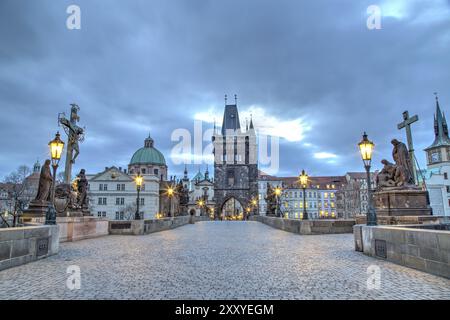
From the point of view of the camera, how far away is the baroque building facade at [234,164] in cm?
7938

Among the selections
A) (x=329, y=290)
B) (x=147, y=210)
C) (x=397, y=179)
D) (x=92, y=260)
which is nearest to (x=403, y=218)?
(x=397, y=179)

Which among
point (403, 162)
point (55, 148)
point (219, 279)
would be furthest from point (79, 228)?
point (403, 162)

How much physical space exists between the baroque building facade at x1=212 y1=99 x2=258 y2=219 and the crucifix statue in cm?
5884

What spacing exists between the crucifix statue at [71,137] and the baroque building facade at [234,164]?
193ft

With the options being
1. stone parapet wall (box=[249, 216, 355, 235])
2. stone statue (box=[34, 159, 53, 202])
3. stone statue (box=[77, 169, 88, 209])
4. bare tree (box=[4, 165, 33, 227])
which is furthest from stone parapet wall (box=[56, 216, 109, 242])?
bare tree (box=[4, 165, 33, 227])

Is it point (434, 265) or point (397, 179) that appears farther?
point (397, 179)

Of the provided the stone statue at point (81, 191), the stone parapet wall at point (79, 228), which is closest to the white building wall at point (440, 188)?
the stone parapet wall at point (79, 228)

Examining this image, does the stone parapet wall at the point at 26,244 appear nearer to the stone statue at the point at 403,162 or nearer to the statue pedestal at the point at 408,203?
the statue pedestal at the point at 408,203

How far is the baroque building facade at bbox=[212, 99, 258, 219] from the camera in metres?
A: 79.4

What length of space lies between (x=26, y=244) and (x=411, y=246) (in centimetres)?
948

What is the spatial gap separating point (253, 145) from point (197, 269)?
81.8 metres

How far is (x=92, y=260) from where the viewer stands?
7914 millimetres

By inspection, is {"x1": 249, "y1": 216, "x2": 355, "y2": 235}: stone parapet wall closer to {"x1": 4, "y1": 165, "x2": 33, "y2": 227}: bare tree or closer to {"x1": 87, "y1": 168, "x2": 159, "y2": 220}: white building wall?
{"x1": 4, "y1": 165, "x2": 33, "y2": 227}: bare tree

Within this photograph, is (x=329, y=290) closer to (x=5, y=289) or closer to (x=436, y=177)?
(x=5, y=289)
